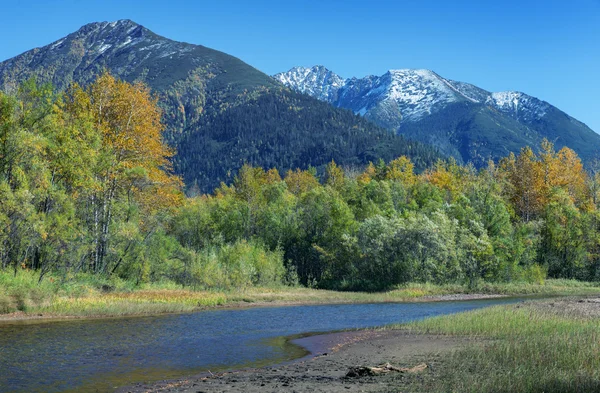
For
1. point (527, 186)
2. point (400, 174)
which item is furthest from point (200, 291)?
point (400, 174)

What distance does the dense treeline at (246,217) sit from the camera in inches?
1713

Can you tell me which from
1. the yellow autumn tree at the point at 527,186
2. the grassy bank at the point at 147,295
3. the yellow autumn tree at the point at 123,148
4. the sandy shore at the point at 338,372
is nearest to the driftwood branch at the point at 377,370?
the sandy shore at the point at 338,372

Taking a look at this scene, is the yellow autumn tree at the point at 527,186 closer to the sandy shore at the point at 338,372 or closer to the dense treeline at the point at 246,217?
the dense treeline at the point at 246,217

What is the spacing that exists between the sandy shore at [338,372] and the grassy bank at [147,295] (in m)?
19.1

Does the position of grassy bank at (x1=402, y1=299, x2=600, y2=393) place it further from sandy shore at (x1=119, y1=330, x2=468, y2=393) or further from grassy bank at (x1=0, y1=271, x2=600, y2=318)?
grassy bank at (x1=0, y1=271, x2=600, y2=318)

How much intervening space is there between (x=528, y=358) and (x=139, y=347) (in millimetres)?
18027

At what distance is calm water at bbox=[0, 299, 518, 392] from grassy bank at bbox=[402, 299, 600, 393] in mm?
9186

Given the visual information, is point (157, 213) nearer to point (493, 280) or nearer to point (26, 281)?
point (26, 281)

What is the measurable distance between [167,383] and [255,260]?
53.0 meters

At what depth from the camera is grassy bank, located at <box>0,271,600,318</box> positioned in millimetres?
37125

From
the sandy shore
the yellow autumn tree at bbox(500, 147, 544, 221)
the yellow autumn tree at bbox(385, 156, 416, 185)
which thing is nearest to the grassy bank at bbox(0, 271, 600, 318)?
the sandy shore

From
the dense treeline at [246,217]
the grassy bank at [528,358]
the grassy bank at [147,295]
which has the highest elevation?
the dense treeline at [246,217]

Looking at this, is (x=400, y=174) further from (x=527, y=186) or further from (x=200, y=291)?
(x=200, y=291)

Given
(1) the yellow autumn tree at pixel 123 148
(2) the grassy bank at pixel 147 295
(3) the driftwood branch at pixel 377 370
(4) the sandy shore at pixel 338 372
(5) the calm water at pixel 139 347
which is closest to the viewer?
(4) the sandy shore at pixel 338 372
